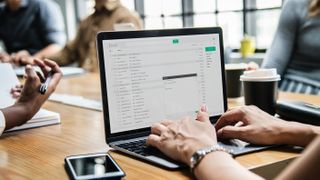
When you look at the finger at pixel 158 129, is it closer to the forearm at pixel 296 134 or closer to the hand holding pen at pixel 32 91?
the forearm at pixel 296 134

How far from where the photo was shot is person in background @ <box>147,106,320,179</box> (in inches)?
28.6

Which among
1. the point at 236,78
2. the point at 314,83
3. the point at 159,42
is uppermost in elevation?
the point at 159,42

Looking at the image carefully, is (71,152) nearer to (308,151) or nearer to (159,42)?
(159,42)

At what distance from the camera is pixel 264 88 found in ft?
3.94

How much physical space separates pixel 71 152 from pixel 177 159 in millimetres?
271

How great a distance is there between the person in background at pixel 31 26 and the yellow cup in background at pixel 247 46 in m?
1.39

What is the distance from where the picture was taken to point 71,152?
3.22ft

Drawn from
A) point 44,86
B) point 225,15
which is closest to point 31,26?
point 225,15

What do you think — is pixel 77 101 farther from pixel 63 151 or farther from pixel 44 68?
pixel 63 151

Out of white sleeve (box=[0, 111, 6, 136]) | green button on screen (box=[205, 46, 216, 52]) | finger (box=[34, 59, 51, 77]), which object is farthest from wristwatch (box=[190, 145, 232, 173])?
finger (box=[34, 59, 51, 77])

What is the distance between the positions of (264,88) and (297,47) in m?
1.10

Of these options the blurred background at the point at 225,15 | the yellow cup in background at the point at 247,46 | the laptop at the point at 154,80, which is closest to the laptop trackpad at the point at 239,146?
the laptop at the point at 154,80

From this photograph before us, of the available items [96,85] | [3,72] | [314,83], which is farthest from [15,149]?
[314,83]

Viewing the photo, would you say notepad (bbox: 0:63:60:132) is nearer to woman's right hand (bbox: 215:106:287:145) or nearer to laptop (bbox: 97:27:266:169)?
laptop (bbox: 97:27:266:169)
